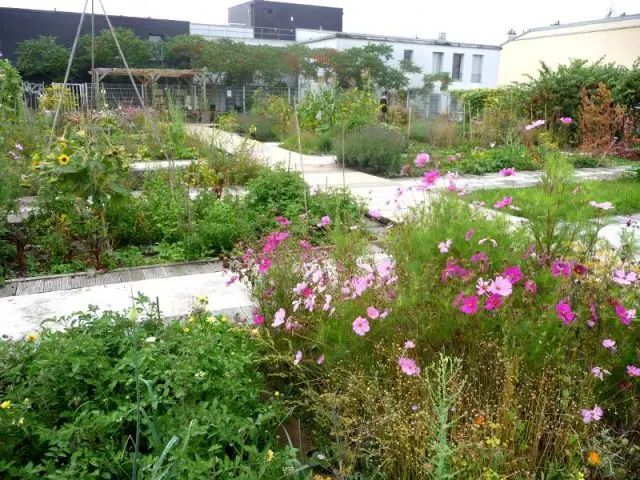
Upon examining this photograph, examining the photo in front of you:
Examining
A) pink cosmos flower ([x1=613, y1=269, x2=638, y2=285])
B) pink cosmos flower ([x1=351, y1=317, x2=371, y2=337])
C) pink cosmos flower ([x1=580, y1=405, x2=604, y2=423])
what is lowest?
pink cosmos flower ([x1=580, y1=405, x2=604, y2=423])

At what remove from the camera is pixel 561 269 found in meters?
2.20

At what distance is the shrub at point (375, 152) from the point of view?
29.6ft

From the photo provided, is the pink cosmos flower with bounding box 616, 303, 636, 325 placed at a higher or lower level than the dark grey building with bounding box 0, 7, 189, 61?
lower

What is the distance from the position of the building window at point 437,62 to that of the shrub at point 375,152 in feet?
91.8

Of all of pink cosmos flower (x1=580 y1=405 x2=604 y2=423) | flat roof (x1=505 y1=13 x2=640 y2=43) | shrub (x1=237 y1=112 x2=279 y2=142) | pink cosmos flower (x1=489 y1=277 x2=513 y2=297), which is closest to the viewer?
pink cosmos flower (x1=580 y1=405 x2=604 y2=423)

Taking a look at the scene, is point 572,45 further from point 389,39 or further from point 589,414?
point 589,414

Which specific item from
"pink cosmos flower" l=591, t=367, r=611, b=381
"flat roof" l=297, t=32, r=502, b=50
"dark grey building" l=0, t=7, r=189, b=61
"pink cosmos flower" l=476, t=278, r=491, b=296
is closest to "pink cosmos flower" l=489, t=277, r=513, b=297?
"pink cosmos flower" l=476, t=278, r=491, b=296

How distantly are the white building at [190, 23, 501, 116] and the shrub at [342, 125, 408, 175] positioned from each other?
23454 millimetres

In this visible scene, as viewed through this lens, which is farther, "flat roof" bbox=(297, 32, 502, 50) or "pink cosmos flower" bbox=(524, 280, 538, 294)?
"flat roof" bbox=(297, 32, 502, 50)

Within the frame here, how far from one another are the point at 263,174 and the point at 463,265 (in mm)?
3464

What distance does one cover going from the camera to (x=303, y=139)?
12180mm

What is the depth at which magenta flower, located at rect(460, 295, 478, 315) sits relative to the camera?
203cm

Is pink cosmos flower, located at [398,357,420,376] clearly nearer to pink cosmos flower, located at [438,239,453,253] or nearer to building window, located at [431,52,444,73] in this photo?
pink cosmos flower, located at [438,239,453,253]

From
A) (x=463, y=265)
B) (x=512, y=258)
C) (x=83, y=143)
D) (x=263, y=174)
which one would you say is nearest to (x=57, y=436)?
(x=463, y=265)
